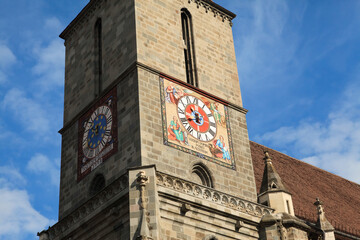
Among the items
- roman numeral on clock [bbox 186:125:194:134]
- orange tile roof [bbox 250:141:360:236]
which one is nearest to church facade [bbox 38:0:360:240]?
roman numeral on clock [bbox 186:125:194:134]

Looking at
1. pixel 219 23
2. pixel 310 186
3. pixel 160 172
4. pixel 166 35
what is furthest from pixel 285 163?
pixel 160 172

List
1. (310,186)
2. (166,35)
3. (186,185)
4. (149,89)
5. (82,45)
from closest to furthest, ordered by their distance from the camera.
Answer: (186,185) < (149,89) < (166,35) < (82,45) < (310,186)

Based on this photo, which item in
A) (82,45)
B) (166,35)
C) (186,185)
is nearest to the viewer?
(186,185)

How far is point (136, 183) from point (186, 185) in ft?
6.10

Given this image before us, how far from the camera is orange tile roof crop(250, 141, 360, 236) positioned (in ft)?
86.9

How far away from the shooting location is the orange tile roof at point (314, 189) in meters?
26.5

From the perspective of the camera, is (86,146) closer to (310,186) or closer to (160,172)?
(160,172)

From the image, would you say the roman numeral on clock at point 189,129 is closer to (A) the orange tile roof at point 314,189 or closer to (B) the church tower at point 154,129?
(B) the church tower at point 154,129

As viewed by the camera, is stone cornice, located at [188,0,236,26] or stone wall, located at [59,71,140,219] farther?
stone cornice, located at [188,0,236,26]

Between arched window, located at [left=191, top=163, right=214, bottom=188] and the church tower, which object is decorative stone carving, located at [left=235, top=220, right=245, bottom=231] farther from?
arched window, located at [left=191, top=163, right=214, bottom=188]

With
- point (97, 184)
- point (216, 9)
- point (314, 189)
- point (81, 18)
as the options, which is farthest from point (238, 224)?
point (81, 18)

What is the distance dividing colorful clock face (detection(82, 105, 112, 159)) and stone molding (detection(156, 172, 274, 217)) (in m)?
2.83

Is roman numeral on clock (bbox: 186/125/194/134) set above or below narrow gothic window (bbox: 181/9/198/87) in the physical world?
below

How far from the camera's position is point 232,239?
20438mm
